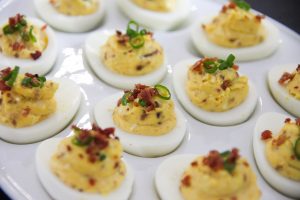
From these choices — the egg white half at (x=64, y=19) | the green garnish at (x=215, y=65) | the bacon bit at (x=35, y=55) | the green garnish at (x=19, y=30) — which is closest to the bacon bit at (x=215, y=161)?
the green garnish at (x=215, y=65)

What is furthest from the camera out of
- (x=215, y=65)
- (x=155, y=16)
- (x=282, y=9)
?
(x=282, y=9)

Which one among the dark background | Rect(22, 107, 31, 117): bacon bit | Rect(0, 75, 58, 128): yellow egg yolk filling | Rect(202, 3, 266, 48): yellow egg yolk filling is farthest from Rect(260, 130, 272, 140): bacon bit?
the dark background

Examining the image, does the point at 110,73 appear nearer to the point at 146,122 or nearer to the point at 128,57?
the point at 128,57

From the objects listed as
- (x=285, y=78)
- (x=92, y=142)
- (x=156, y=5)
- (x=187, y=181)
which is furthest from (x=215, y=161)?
(x=156, y=5)

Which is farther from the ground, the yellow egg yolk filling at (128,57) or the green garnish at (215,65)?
the yellow egg yolk filling at (128,57)

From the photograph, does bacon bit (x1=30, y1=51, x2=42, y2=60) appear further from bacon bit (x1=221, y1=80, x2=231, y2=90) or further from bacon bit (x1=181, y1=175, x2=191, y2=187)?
bacon bit (x1=181, y1=175, x2=191, y2=187)

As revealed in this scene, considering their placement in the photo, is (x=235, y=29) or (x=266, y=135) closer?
(x=266, y=135)

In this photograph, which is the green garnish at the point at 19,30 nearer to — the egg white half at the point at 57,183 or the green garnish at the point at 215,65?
the egg white half at the point at 57,183
